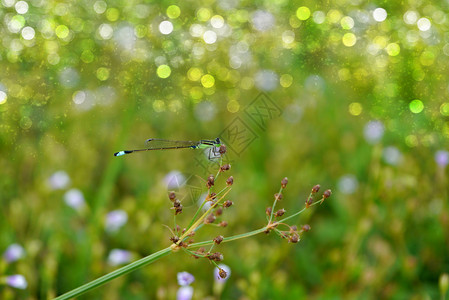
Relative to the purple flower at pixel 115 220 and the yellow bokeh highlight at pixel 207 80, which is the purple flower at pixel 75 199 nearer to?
the purple flower at pixel 115 220

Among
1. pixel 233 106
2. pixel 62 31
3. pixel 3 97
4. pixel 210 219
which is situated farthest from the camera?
pixel 233 106

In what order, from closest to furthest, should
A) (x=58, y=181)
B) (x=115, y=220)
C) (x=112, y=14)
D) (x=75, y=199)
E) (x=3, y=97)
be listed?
(x=115, y=220)
(x=75, y=199)
(x=58, y=181)
(x=3, y=97)
(x=112, y=14)

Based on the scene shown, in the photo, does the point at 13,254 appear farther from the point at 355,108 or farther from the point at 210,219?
the point at 355,108

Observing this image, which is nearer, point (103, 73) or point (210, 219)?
point (210, 219)

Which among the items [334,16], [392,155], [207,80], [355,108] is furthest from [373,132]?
[207,80]

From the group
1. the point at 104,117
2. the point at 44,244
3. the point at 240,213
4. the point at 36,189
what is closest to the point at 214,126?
the point at 104,117

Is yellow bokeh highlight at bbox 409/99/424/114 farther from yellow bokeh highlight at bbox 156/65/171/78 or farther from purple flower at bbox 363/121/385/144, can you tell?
yellow bokeh highlight at bbox 156/65/171/78

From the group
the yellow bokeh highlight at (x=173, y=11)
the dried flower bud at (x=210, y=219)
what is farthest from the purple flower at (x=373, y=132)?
the dried flower bud at (x=210, y=219)
